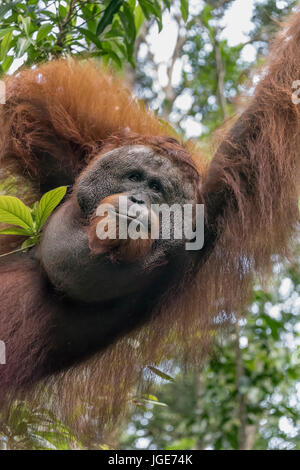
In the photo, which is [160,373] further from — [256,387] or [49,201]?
[256,387]

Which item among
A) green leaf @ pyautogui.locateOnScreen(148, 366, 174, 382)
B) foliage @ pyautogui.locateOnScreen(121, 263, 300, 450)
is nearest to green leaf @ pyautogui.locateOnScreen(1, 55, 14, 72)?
green leaf @ pyautogui.locateOnScreen(148, 366, 174, 382)

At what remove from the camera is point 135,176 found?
8.39ft

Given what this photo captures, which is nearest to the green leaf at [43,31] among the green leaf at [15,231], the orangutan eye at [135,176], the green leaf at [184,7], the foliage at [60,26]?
the foliage at [60,26]

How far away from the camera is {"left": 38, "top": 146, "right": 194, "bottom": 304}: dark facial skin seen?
8.27 ft

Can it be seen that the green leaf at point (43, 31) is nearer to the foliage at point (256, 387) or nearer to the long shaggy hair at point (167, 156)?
the long shaggy hair at point (167, 156)

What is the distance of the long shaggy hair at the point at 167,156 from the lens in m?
2.58

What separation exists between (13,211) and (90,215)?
40cm

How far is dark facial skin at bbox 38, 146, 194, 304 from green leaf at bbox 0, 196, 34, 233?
0.86 ft

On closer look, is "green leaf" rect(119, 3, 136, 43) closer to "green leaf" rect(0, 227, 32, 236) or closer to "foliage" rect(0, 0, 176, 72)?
"foliage" rect(0, 0, 176, 72)

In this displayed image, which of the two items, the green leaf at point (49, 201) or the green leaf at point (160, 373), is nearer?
the green leaf at point (49, 201)

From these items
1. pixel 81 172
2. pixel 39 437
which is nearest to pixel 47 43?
pixel 81 172

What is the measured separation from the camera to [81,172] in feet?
9.11

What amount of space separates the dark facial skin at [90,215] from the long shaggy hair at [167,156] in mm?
112

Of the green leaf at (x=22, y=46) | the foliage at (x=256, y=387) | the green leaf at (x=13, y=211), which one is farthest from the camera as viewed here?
the foliage at (x=256, y=387)
